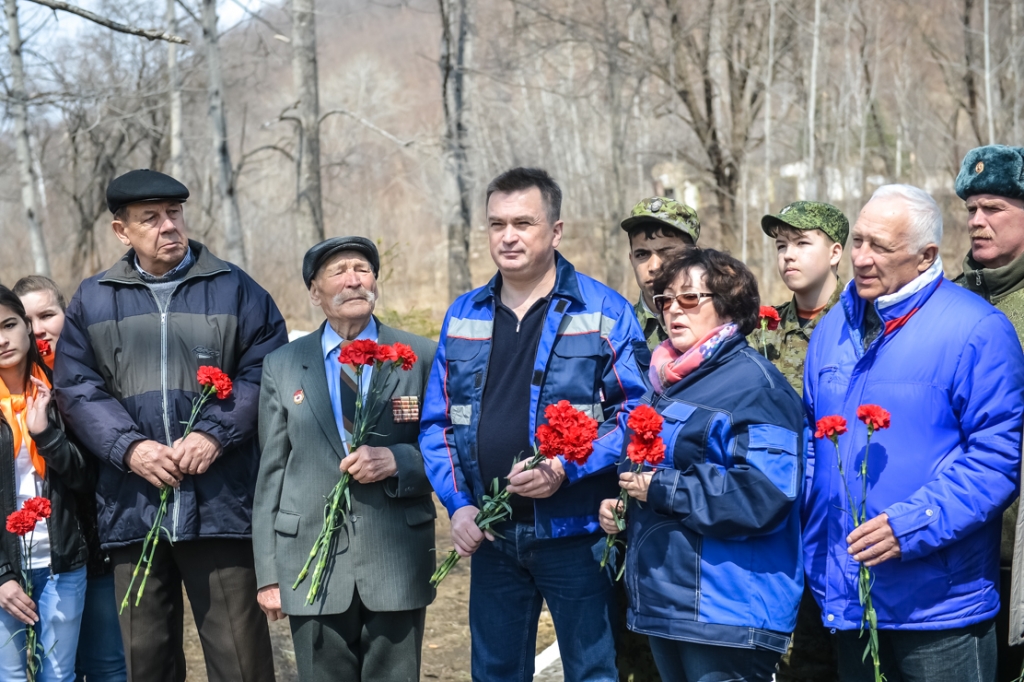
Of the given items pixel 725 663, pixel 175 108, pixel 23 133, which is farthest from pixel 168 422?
pixel 175 108

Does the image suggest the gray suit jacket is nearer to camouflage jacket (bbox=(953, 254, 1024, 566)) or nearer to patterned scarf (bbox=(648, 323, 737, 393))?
patterned scarf (bbox=(648, 323, 737, 393))

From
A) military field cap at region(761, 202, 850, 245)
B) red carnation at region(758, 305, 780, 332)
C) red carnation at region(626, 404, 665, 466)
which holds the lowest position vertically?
red carnation at region(626, 404, 665, 466)

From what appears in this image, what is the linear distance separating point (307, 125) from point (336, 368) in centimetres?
1107

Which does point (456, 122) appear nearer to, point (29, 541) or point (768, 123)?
point (768, 123)

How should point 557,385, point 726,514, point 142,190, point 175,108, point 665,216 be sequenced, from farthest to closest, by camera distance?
point 175,108 < point 665,216 < point 142,190 < point 557,385 < point 726,514

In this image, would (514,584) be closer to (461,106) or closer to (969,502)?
(969,502)

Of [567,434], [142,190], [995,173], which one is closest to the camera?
[567,434]

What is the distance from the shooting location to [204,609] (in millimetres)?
3854

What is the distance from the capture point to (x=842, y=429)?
109 inches

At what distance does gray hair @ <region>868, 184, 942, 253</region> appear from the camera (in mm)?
2955

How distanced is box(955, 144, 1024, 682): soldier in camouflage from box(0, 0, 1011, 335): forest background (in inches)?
364

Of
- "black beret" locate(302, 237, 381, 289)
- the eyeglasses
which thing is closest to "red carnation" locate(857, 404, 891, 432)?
the eyeglasses

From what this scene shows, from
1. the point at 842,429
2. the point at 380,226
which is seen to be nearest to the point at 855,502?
the point at 842,429

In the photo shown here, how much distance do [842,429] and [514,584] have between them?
130 centimetres
